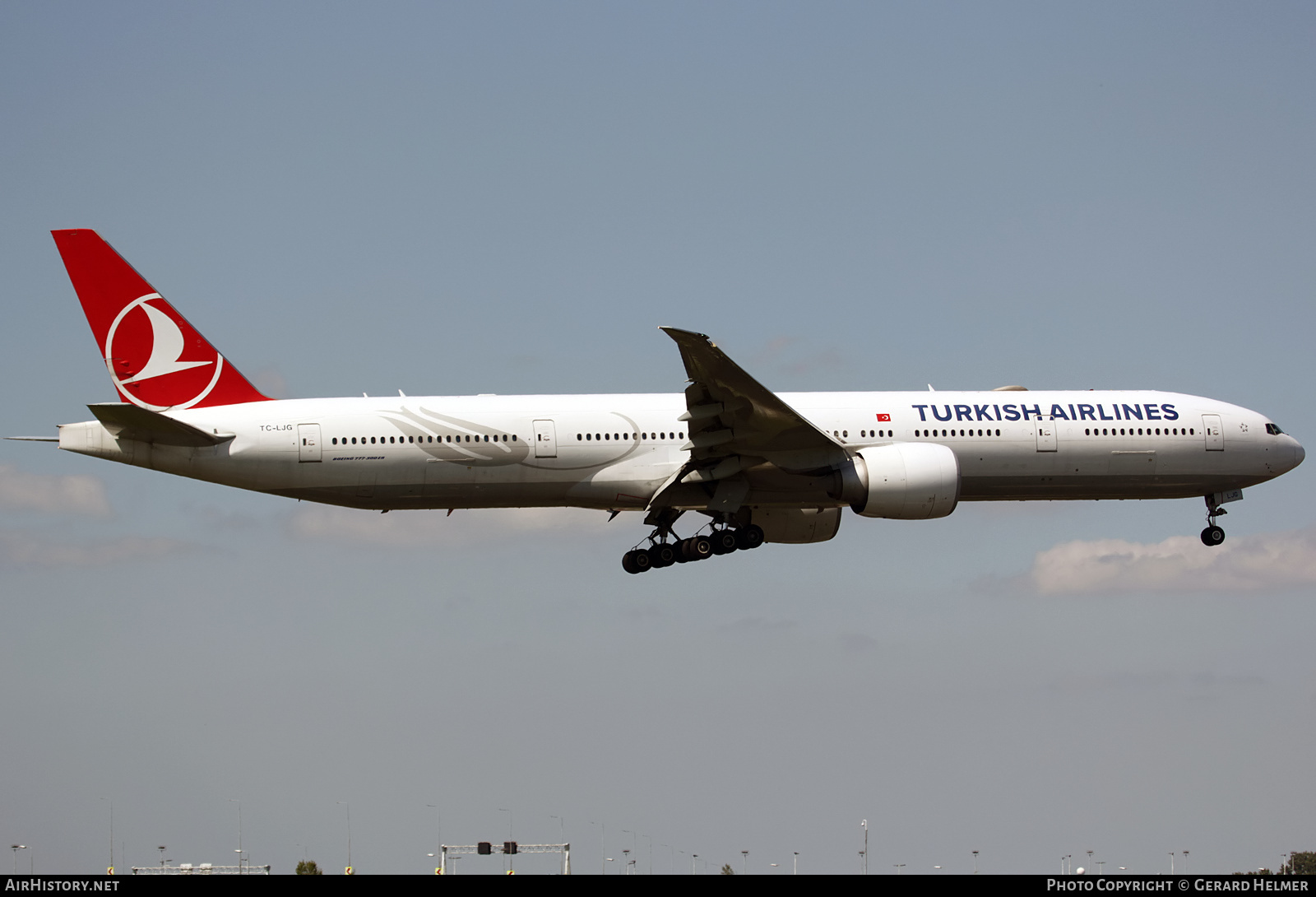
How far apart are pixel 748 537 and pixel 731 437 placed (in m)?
3.89

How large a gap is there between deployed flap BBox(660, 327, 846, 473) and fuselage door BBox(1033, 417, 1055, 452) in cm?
617

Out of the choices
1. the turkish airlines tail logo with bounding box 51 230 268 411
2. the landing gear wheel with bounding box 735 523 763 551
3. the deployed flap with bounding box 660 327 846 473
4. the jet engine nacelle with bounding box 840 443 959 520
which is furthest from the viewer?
the landing gear wheel with bounding box 735 523 763 551

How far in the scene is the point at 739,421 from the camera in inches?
1634

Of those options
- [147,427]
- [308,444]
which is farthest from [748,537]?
[147,427]

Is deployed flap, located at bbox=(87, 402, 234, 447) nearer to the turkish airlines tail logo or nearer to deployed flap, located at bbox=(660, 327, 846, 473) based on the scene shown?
the turkish airlines tail logo

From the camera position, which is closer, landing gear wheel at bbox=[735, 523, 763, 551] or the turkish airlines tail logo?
the turkish airlines tail logo

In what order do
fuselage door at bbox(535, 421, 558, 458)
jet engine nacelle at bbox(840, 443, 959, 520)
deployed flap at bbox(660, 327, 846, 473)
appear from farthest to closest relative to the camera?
1. fuselage door at bbox(535, 421, 558, 458)
2. jet engine nacelle at bbox(840, 443, 959, 520)
3. deployed flap at bbox(660, 327, 846, 473)

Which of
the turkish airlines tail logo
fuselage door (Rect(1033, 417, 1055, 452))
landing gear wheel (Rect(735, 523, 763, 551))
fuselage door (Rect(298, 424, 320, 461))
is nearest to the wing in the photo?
landing gear wheel (Rect(735, 523, 763, 551))

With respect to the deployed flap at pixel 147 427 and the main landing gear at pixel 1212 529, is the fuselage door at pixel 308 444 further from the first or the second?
the main landing gear at pixel 1212 529

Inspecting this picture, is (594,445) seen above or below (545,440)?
below

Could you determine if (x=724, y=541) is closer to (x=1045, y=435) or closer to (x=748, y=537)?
(x=748, y=537)

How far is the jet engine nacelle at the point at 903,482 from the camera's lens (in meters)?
41.6

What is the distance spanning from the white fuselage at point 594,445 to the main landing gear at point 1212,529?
1945mm

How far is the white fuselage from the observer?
41.9m
